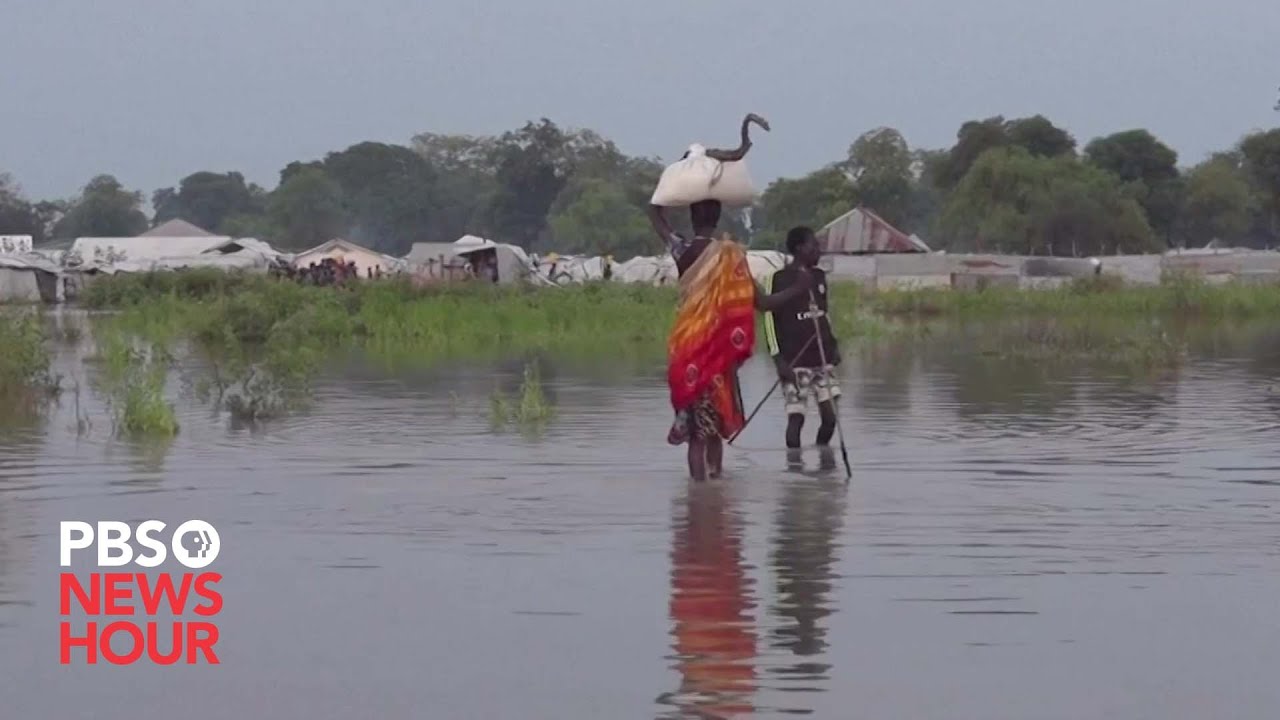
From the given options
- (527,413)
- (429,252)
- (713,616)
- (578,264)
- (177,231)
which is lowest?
(713,616)

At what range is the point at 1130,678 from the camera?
6656 mm

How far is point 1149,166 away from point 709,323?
80.0 m

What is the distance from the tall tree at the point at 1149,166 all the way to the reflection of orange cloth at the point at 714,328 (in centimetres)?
7741

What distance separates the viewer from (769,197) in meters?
88.5

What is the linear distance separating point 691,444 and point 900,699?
5142 mm

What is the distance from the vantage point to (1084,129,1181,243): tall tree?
86875mm

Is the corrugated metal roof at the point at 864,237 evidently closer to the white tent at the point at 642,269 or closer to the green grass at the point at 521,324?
the white tent at the point at 642,269

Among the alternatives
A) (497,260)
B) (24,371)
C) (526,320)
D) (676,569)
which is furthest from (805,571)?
(497,260)

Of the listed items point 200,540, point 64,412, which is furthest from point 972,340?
point 200,540

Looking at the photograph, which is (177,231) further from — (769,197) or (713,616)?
(713,616)

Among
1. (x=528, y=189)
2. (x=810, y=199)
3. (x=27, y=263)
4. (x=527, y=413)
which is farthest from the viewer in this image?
(x=528, y=189)

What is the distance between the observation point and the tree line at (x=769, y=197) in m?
73.8

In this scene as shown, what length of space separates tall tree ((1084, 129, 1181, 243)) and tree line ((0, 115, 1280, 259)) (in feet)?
0.19

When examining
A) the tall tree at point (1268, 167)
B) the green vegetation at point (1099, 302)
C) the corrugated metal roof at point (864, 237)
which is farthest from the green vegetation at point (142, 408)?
the tall tree at point (1268, 167)
